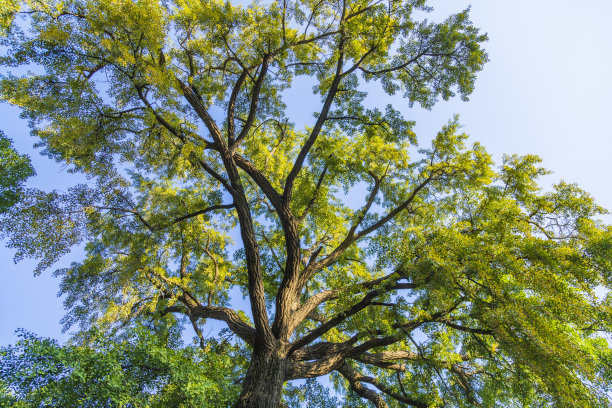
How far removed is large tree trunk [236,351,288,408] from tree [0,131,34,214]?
5.26 metres

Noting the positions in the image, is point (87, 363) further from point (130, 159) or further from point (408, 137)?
point (408, 137)

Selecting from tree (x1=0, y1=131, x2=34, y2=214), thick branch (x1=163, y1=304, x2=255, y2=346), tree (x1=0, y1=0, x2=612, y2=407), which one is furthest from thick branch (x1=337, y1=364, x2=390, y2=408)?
tree (x1=0, y1=131, x2=34, y2=214)

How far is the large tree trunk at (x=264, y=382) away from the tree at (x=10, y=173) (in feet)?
17.3

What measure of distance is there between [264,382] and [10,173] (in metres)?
5.90

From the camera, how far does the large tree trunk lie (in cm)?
463

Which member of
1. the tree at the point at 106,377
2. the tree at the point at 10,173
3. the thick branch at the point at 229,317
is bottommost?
Result: the tree at the point at 106,377

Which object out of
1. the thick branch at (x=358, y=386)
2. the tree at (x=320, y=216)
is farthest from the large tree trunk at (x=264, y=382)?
the thick branch at (x=358, y=386)

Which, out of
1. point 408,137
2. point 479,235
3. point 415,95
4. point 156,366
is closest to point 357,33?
point 415,95

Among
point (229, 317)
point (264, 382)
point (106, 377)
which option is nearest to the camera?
point (106, 377)

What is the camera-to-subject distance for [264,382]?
15.9 ft

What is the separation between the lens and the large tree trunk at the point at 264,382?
4.63 metres

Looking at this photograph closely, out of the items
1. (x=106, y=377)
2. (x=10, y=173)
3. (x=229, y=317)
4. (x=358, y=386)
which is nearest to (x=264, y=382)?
(x=229, y=317)

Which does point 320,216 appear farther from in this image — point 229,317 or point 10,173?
point 10,173

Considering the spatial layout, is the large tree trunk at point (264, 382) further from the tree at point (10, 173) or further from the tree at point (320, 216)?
the tree at point (10, 173)
